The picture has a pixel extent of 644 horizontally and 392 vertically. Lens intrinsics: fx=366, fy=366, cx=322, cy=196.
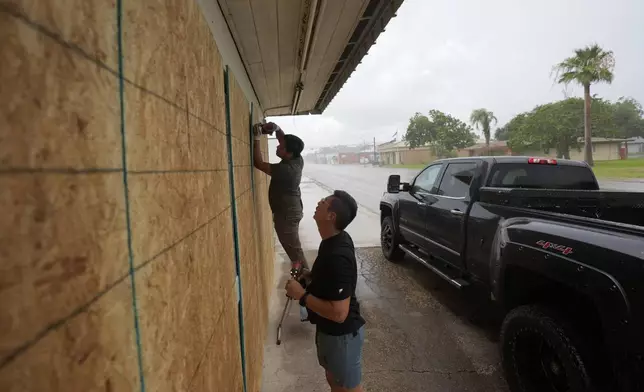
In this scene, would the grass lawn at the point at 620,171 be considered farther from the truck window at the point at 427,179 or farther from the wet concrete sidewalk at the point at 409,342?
the wet concrete sidewalk at the point at 409,342

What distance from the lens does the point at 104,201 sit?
0.79m

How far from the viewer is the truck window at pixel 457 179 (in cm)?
483

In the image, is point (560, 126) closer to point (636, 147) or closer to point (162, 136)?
point (636, 147)

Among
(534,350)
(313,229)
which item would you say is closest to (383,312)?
(534,350)

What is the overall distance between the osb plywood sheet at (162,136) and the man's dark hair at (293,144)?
7.90ft

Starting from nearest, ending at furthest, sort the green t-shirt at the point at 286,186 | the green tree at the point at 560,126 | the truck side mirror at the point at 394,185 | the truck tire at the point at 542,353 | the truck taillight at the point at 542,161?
the truck tire at the point at 542,353, the green t-shirt at the point at 286,186, the truck taillight at the point at 542,161, the truck side mirror at the point at 394,185, the green tree at the point at 560,126

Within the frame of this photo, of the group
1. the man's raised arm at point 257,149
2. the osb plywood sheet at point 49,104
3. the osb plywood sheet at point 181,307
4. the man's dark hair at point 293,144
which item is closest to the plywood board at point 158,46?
the osb plywood sheet at point 49,104

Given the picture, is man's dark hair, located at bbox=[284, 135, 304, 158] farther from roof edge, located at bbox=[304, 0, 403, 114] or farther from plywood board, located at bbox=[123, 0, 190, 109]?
plywood board, located at bbox=[123, 0, 190, 109]

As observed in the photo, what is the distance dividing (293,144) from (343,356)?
255cm

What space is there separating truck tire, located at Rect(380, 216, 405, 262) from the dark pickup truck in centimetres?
203

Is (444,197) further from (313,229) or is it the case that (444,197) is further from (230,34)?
(313,229)

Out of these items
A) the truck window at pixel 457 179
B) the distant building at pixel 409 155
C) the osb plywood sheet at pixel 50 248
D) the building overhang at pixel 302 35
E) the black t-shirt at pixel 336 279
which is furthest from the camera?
the distant building at pixel 409 155

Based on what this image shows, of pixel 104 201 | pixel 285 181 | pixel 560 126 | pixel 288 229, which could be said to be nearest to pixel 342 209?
pixel 104 201

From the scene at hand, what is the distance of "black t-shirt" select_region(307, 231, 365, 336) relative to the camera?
7.01 ft
